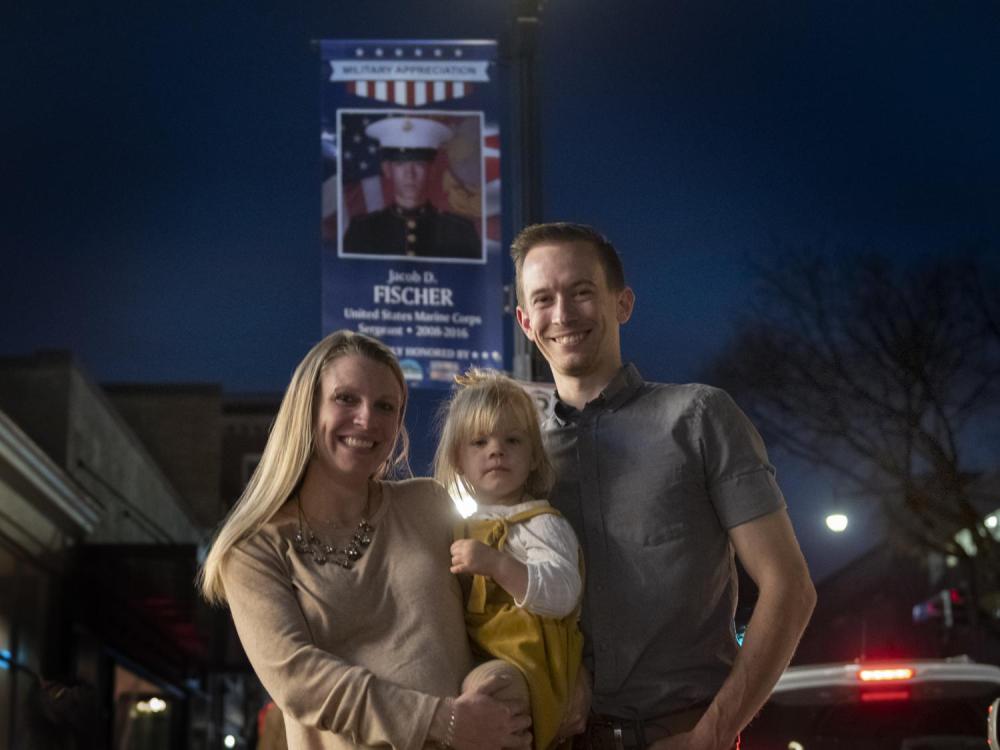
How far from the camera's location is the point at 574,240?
14.9 ft

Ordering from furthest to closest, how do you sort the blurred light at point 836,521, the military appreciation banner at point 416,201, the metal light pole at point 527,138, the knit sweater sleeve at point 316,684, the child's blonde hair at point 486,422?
the blurred light at point 836,521, the military appreciation banner at point 416,201, the metal light pole at point 527,138, the child's blonde hair at point 486,422, the knit sweater sleeve at point 316,684

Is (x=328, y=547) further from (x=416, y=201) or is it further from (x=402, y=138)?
(x=402, y=138)

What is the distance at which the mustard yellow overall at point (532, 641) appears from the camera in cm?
393

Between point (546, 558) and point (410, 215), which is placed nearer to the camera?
point (546, 558)

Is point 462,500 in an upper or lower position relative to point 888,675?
upper

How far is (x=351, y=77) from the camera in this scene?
12.7 metres

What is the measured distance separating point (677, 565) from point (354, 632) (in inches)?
33.5

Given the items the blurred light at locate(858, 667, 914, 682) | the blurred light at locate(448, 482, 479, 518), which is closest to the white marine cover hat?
the blurred light at locate(858, 667, 914, 682)

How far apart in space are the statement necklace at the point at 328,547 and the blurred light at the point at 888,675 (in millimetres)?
3963

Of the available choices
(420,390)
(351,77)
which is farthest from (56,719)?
(351,77)

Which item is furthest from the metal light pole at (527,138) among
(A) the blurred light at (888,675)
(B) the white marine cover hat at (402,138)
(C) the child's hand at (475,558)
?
(C) the child's hand at (475,558)

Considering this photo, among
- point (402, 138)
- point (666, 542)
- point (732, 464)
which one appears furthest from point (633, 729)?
point (402, 138)

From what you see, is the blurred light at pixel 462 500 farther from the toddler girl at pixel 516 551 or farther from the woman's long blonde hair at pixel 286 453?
the woman's long blonde hair at pixel 286 453

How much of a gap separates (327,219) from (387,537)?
8357 millimetres
